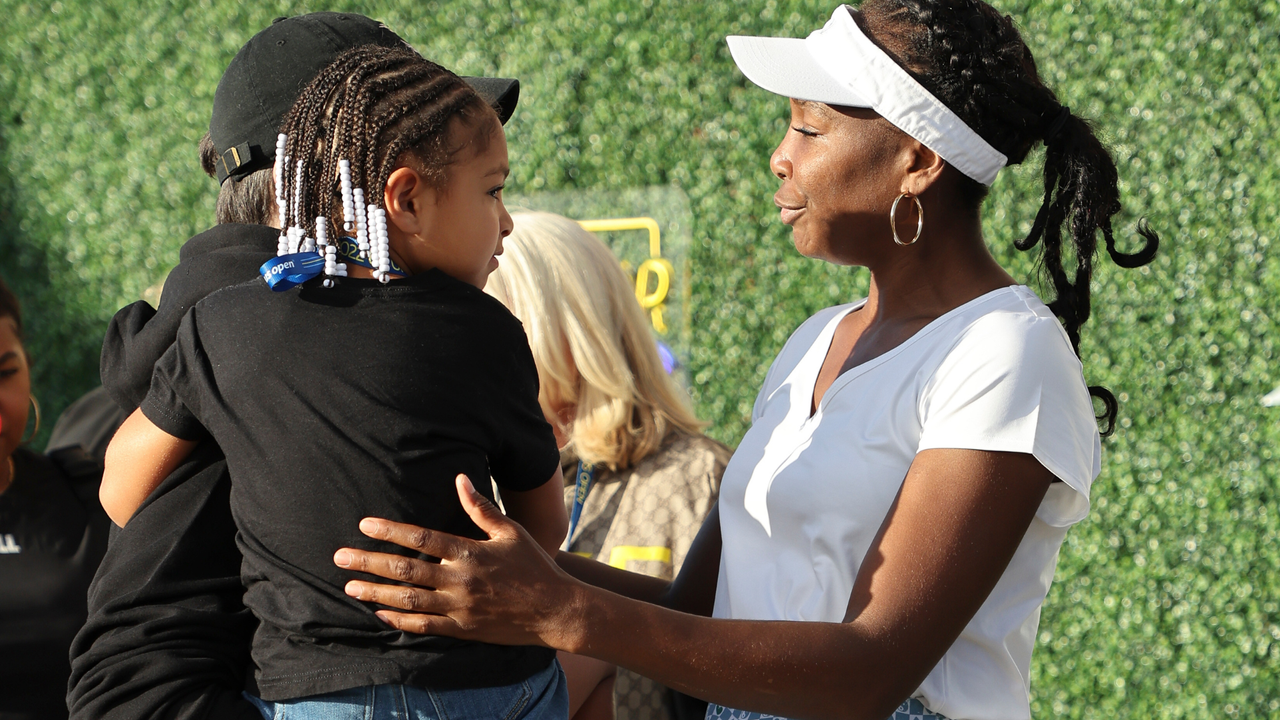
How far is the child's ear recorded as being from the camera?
5.10ft

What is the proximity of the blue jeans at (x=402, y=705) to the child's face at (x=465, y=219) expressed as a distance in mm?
643

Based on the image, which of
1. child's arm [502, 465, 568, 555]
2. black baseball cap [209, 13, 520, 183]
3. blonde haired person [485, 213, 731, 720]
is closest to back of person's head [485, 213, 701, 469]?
blonde haired person [485, 213, 731, 720]

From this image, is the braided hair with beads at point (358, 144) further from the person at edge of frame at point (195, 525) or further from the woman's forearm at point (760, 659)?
the woman's forearm at point (760, 659)

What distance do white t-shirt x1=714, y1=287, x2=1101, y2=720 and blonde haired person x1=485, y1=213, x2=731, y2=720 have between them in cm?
111

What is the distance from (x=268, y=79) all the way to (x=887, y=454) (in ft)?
4.03

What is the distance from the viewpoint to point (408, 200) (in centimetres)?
158

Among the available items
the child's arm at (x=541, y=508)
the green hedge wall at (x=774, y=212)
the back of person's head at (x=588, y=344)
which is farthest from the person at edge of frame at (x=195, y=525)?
the green hedge wall at (x=774, y=212)

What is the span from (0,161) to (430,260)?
227 inches

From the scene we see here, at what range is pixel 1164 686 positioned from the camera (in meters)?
3.95

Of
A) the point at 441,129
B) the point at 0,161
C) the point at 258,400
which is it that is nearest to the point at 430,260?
the point at 441,129

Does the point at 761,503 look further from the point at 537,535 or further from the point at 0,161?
the point at 0,161

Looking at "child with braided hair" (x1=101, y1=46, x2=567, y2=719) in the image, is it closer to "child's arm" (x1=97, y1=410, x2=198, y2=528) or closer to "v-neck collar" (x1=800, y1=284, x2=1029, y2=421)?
"child's arm" (x1=97, y1=410, x2=198, y2=528)

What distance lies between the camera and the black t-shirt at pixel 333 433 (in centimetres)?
147

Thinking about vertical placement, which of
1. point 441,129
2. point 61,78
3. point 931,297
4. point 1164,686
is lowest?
point 1164,686
